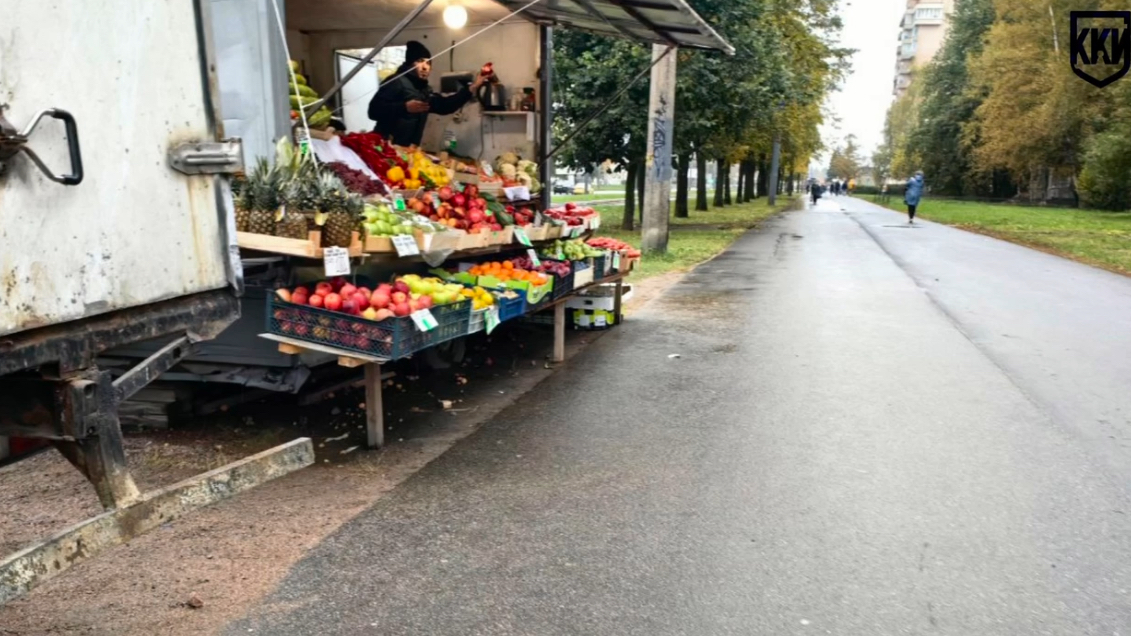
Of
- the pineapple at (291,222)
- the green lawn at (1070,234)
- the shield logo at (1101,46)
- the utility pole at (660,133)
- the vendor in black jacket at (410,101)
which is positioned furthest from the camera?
the shield logo at (1101,46)

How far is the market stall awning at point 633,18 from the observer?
802cm

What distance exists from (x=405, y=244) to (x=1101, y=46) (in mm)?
36933

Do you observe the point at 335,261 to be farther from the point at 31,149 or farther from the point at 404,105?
the point at 404,105

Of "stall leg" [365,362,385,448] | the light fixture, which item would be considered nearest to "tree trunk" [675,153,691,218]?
the light fixture

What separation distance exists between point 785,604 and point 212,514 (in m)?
2.93

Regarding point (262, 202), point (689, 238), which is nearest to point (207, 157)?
point (262, 202)

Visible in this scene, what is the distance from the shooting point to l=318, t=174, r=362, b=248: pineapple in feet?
16.9

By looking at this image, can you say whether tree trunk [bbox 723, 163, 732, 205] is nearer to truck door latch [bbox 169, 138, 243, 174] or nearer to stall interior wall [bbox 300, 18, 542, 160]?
stall interior wall [bbox 300, 18, 542, 160]

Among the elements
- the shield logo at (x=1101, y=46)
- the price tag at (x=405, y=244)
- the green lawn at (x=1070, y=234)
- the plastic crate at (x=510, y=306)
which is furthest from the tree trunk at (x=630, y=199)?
the shield logo at (x=1101, y=46)

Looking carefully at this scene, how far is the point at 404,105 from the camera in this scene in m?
8.74

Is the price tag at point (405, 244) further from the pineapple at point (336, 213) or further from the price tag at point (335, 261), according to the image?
the price tag at point (335, 261)

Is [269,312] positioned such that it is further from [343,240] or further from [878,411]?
[878,411]

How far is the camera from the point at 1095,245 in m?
22.1

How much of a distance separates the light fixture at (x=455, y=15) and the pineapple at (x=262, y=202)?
3.89m
